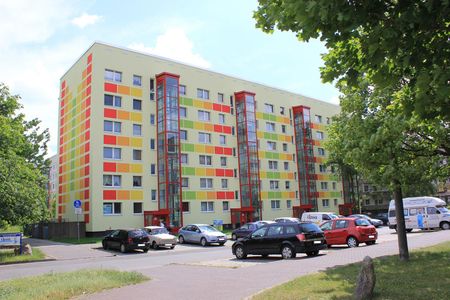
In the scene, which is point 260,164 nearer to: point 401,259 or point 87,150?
point 87,150

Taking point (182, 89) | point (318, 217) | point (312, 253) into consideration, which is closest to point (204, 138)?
point (182, 89)

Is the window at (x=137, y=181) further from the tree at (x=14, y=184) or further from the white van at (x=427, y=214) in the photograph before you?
the white van at (x=427, y=214)

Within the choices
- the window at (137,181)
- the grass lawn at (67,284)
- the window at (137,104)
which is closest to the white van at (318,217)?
the window at (137,181)

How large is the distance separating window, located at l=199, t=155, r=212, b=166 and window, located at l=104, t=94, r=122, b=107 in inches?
423

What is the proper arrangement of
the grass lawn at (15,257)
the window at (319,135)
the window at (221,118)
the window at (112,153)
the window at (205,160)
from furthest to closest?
1. the window at (319,135)
2. the window at (221,118)
3. the window at (205,160)
4. the window at (112,153)
5. the grass lawn at (15,257)

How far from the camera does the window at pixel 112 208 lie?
39906mm

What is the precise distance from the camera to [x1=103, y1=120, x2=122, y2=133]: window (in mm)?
41562

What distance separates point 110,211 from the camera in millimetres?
40188

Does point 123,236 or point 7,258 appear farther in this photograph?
point 123,236

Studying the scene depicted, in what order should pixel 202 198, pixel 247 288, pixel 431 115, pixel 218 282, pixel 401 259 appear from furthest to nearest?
pixel 202 198 < pixel 401 259 < pixel 218 282 < pixel 247 288 < pixel 431 115

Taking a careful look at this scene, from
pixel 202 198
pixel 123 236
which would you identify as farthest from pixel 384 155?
pixel 202 198

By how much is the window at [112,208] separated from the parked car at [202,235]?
10818 millimetres

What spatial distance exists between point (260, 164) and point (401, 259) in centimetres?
4109

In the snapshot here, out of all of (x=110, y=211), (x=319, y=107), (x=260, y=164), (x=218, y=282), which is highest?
(x=319, y=107)
